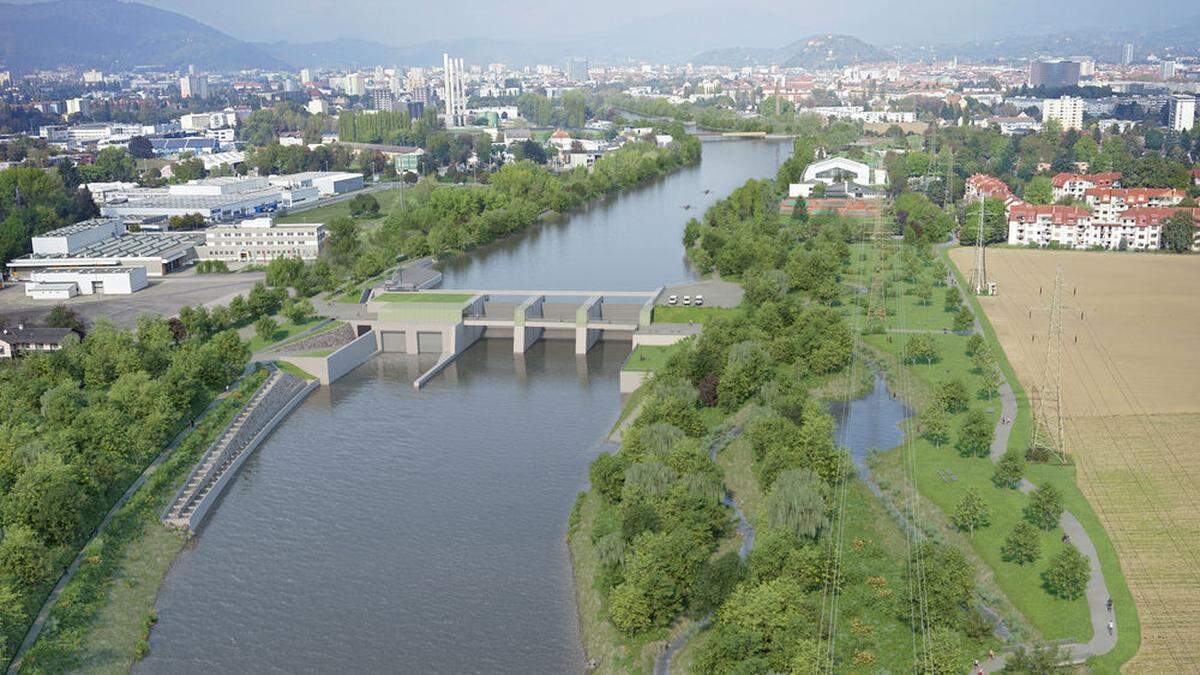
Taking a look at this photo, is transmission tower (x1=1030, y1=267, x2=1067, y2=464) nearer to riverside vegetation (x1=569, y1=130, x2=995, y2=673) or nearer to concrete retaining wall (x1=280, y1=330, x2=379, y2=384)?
riverside vegetation (x1=569, y1=130, x2=995, y2=673)

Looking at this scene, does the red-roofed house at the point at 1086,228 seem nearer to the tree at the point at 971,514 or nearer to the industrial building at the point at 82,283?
the tree at the point at 971,514

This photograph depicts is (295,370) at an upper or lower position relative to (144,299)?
lower

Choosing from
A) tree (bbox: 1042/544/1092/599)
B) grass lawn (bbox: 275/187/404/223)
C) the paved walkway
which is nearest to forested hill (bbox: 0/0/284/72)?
grass lawn (bbox: 275/187/404/223)

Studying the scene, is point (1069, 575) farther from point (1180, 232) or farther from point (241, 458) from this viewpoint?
point (1180, 232)

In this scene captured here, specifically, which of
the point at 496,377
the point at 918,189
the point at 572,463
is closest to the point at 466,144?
the point at 918,189

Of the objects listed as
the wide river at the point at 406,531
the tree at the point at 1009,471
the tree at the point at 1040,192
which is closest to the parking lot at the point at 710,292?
the wide river at the point at 406,531

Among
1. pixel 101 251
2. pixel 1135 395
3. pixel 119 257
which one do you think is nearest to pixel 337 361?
pixel 119 257
